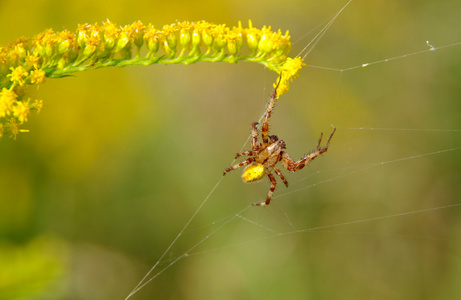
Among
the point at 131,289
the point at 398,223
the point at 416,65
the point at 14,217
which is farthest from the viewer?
the point at 416,65

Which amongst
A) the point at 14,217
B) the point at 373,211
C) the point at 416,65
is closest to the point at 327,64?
the point at 416,65

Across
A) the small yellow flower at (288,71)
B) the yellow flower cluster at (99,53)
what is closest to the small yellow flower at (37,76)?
the yellow flower cluster at (99,53)

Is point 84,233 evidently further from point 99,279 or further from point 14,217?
point 14,217

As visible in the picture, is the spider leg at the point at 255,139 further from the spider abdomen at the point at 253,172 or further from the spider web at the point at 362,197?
the spider web at the point at 362,197

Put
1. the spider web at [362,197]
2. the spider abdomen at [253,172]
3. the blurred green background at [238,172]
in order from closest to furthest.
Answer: the spider abdomen at [253,172]
the blurred green background at [238,172]
the spider web at [362,197]

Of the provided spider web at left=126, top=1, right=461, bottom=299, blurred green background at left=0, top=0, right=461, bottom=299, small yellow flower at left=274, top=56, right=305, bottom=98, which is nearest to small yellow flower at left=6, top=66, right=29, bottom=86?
small yellow flower at left=274, top=56, right=305, bottom=98

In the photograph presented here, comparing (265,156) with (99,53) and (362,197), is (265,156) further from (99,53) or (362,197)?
(99,53)

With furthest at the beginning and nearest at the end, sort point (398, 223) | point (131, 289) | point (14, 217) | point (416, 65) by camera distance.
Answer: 1. point (416, 65)
2. point (398, 223)
3. point (131, 289)
4. point (14, 217)

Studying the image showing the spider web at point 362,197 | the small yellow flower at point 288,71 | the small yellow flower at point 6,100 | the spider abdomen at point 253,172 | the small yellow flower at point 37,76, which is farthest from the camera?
the spider web at point 362,197

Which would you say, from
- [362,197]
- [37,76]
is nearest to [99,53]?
[37,76]
